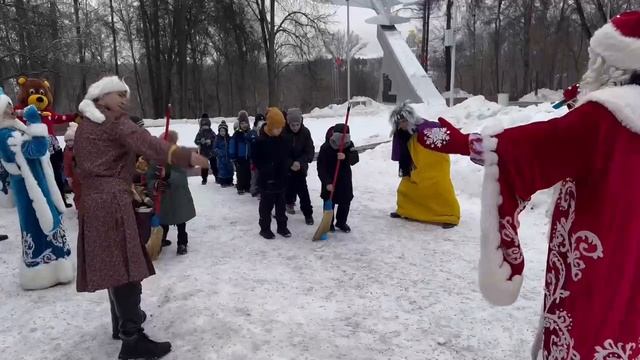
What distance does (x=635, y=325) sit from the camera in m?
1.63

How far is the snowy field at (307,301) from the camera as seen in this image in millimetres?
3352

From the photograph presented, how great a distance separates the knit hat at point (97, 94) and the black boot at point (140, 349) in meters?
1.45

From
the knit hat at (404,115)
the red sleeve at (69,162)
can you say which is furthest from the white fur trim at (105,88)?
the red sleeve at (69,162)

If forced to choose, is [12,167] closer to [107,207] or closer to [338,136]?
[107,207]

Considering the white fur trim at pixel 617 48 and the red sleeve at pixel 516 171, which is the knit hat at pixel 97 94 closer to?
the red sleeve at pixel 516 171

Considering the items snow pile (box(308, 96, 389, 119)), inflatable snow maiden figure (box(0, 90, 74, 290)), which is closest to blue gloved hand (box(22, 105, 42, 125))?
inflatable snow maiden figure (box(0, 90, 74, 290))

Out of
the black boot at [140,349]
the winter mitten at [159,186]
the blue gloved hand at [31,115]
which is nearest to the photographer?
the black boot at [140,349]

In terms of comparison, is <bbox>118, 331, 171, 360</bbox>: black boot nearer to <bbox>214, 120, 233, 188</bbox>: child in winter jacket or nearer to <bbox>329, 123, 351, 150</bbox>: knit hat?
<bbox>329, 123, 351, 150</bbox>: knit hat

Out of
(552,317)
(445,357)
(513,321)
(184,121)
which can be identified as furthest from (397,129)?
(184,121)

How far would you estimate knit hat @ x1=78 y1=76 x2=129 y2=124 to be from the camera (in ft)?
9.28

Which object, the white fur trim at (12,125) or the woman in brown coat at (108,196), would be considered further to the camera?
the white fur trim at (12,125)

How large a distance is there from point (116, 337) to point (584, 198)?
10.6 feet

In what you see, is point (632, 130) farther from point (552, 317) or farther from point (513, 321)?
point (513, 321)

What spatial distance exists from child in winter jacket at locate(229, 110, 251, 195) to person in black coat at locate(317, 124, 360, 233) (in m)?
2.55
